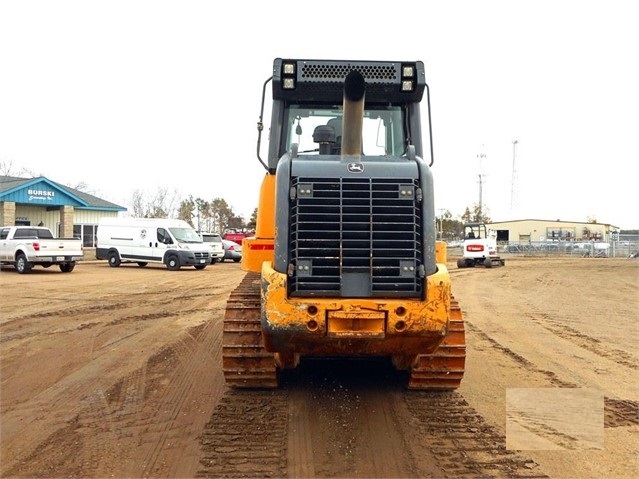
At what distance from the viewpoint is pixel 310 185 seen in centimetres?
478

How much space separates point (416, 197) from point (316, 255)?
3.08 feet

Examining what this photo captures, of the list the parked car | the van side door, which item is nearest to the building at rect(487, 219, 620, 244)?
the parked car

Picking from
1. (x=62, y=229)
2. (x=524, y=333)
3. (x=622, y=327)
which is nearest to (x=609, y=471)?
(x=524, y=333)

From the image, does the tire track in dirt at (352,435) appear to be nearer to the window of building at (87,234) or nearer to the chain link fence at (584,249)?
the window of building at (87,234)

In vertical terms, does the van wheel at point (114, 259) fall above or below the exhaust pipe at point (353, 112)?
below

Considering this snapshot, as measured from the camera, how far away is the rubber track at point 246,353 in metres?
5.73

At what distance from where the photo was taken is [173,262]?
26.7 metres

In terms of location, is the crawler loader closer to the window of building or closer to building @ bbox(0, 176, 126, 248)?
building @ bbox(0, 176, 126, 248)

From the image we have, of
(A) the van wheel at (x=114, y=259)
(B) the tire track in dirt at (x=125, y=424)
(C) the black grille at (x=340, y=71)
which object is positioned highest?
(C) the black grille at (x=340, y=71)

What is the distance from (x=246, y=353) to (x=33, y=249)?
19.4 m

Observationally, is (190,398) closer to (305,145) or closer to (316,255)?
(316,255)

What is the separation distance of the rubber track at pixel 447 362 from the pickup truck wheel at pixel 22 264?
20.3 metres

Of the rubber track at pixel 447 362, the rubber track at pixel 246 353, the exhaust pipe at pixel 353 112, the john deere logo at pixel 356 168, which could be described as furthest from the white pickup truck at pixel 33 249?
the john deere logo at pixel 356 168

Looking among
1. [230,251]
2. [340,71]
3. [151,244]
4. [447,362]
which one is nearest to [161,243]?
[151,244]
